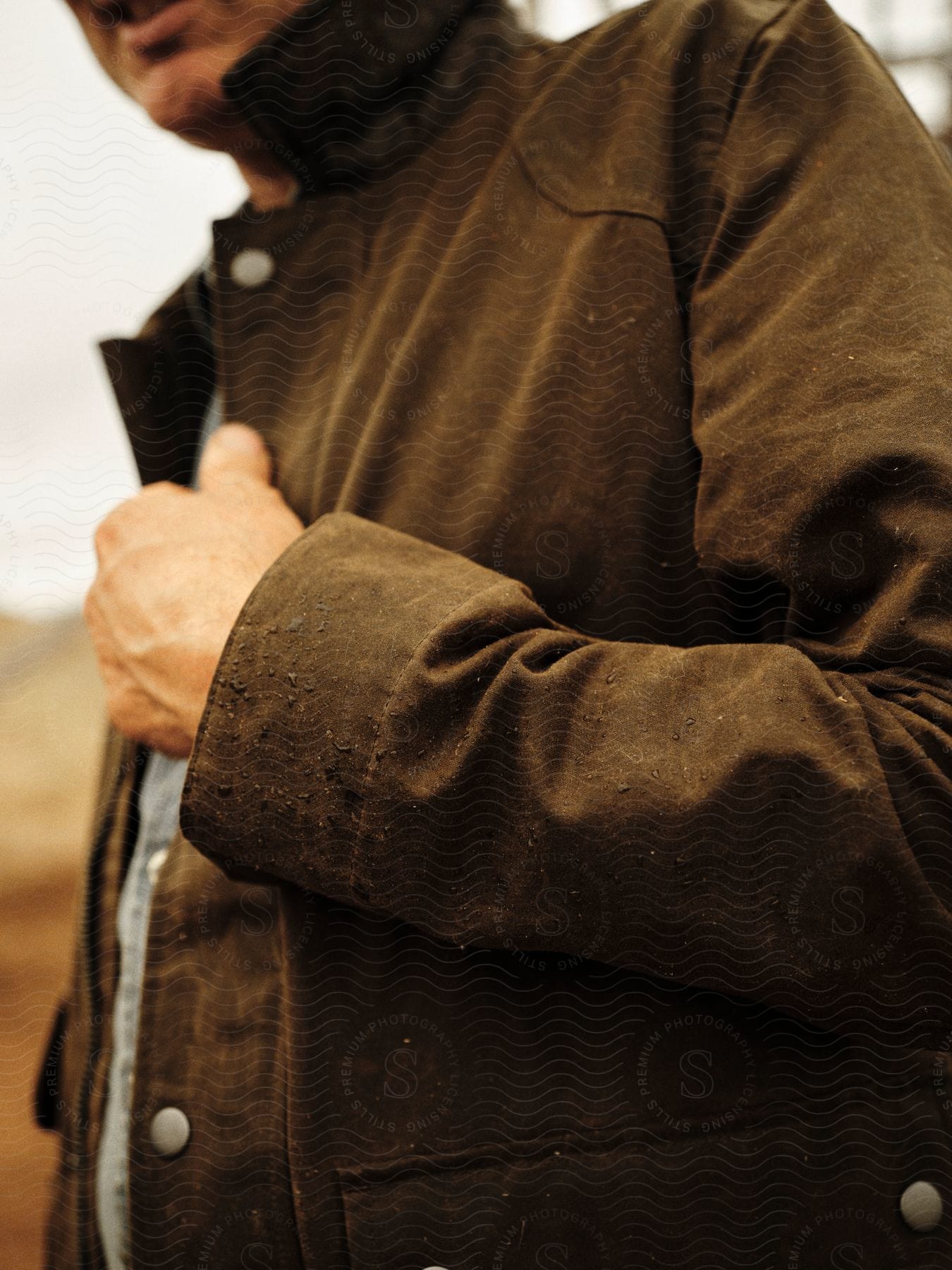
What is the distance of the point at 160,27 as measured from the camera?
2.24 ft

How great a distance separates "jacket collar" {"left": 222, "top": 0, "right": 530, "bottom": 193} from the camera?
63cm

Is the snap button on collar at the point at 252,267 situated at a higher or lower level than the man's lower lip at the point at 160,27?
lower

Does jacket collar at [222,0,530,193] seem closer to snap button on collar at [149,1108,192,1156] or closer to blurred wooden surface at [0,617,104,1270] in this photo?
snap button on collar at [149,1108,192,1156]

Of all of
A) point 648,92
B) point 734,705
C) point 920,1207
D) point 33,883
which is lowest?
point 33,883

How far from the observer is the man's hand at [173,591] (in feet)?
1.77

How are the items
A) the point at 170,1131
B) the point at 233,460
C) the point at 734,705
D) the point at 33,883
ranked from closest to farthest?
the point at 734,705 < the point at 170,1131 < the point at 233,460 < the point at 33,883

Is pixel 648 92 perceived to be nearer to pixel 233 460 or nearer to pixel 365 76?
pixel 365 76

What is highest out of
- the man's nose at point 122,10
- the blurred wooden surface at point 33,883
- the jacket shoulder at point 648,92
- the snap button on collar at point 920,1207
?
the man's nose at point 122,10

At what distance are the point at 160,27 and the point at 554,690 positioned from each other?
52 centimetres

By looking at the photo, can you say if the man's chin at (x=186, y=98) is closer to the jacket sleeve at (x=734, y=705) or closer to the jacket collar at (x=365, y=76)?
the jacket collar at (x=365, y=76)

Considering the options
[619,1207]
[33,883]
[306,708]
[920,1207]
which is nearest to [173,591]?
[306,708]

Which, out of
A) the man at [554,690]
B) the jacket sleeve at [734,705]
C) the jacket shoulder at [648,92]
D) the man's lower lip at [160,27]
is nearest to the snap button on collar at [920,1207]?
the man at [554,690]

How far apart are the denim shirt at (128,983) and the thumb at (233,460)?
0.17 m

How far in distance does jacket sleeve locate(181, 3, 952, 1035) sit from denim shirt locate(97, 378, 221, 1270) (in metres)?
0.15
